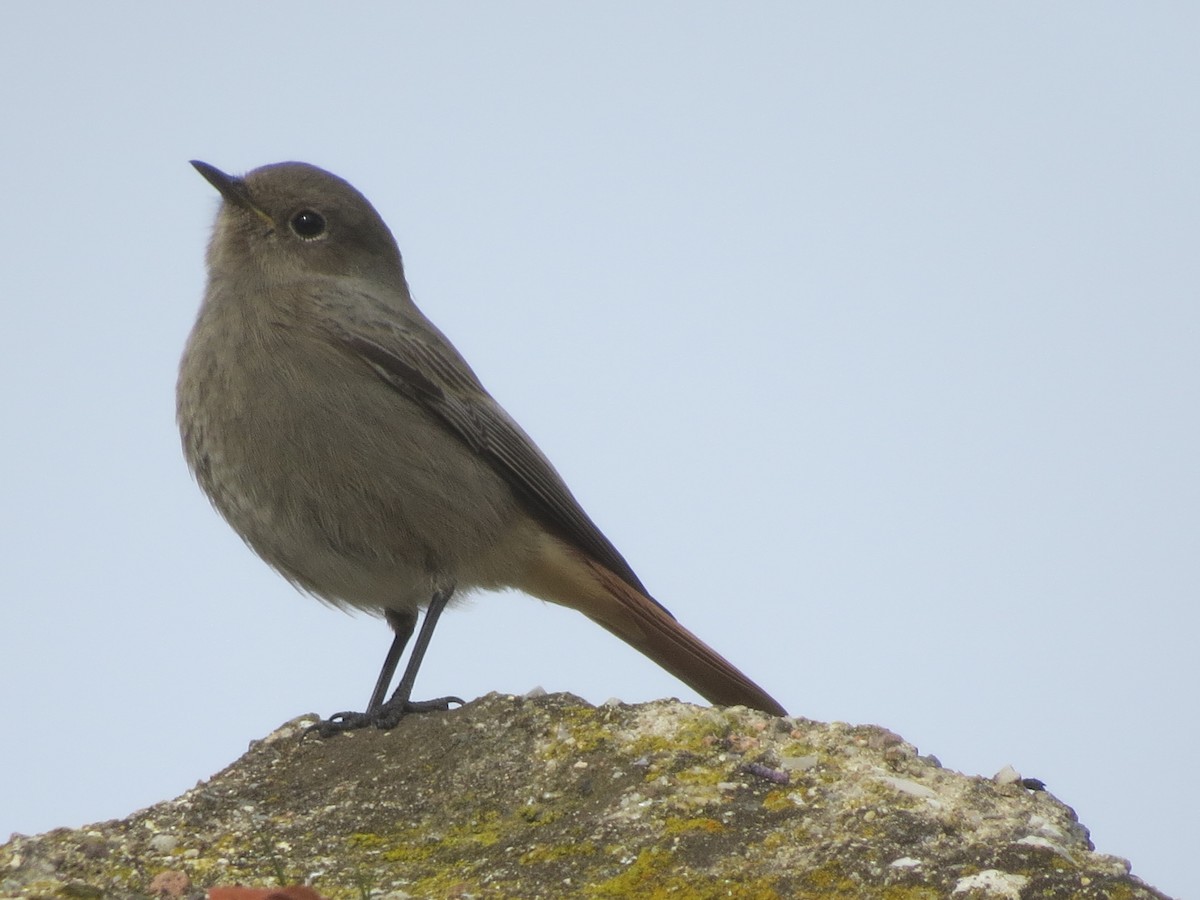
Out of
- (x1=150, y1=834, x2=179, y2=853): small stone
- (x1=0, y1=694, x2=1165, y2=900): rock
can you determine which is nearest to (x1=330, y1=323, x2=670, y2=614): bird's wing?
(x1=0, y1=694, x2=1165, y2=900): rock

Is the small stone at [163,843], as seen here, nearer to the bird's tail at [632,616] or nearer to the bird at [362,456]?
the bird at [362,456]

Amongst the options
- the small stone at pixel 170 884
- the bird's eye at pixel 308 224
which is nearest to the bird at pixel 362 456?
the bird's eye at pixel 308 224

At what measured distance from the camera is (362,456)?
19.4ft

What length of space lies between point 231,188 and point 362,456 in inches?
67.6

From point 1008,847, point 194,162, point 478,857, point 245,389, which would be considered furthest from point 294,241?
point 1008,847

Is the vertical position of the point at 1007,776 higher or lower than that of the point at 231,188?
lower

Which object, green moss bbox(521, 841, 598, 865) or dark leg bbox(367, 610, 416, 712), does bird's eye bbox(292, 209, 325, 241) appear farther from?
green moss bbox(521, 841, 598, 865)

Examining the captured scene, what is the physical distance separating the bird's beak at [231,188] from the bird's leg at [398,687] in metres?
1.96

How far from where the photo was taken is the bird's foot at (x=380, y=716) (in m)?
4.48

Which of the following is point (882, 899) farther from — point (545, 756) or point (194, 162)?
point (194, 162)

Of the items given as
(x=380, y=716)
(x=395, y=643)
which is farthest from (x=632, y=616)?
(x=380, y=716)

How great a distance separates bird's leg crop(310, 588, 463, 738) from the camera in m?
4.73

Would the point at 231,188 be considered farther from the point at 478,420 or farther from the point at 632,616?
the point at 632,616

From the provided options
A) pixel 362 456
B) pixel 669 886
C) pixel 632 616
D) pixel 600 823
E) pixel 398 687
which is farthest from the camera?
pixel 632 616
